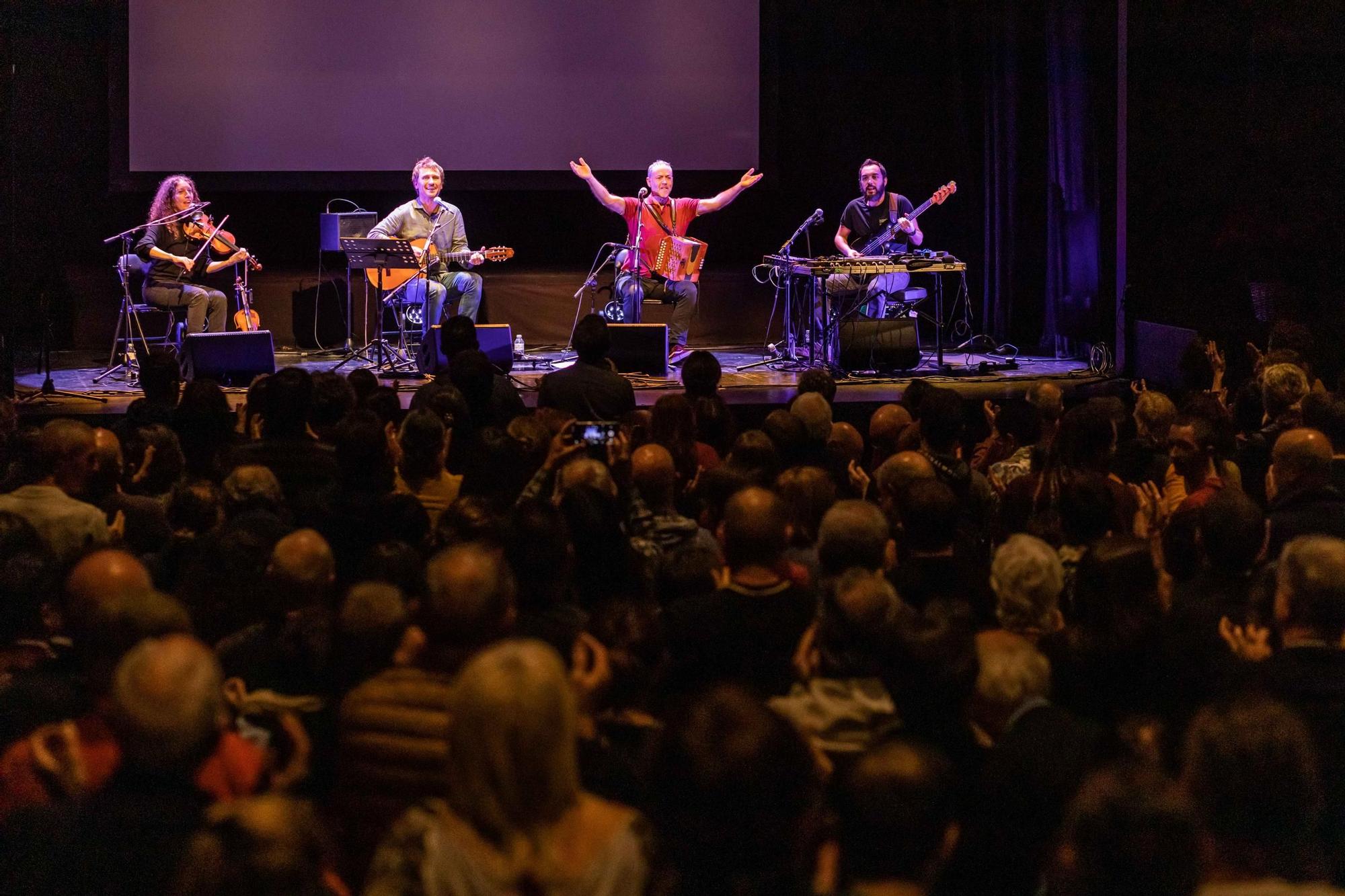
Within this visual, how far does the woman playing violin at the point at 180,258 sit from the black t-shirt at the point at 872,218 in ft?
13.5

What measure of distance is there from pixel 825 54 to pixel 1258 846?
33.5 feet

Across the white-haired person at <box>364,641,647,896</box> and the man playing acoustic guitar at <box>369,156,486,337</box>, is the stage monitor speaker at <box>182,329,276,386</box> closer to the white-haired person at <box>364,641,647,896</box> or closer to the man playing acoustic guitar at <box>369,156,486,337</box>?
the man playing acoustic guitar at <box>369,156,486,337</box>

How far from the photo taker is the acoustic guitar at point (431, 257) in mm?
9109

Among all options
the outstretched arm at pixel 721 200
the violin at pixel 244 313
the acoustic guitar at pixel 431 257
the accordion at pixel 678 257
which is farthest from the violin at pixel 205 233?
the outstretched arm at pixel 721 200

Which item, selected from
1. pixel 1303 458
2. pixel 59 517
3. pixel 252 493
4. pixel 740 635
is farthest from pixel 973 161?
pixel 740 635

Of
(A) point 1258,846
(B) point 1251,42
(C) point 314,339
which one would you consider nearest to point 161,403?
(A) point 1258,846

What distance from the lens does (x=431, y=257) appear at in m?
9.07

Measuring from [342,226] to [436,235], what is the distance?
43.3 inches

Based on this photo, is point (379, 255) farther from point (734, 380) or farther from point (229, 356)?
point (734, 380)

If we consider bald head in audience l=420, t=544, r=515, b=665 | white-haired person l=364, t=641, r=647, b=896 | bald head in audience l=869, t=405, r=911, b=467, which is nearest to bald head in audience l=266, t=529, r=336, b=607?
bald head in audience l=420, t=544, r=515, b=665

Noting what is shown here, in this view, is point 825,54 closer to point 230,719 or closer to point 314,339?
point 314,339

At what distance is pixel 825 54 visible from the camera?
11.3 m

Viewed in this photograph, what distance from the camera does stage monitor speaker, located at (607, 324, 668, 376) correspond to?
8.83 m

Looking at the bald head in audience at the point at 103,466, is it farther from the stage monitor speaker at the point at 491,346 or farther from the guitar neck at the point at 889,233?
the guitar neck at the point at 889,233
